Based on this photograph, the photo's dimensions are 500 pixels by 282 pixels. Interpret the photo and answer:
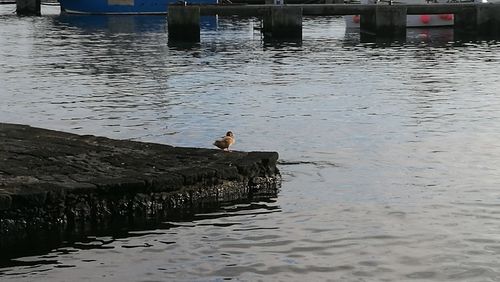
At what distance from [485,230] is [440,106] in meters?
11.7

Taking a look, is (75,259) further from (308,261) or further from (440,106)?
(440,106)

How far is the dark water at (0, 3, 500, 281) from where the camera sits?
1108 centimetres

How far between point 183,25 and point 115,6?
3259cm

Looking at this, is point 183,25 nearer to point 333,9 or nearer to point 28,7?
point 333,9

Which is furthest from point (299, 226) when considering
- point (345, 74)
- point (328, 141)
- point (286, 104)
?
point (345, 74)

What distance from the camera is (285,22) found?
4822cm

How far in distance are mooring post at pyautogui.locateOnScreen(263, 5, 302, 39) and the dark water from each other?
3.94 meters

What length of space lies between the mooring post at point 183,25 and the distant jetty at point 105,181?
31.9 m

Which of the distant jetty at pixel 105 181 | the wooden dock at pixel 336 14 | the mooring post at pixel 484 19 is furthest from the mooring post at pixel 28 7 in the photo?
the distant jetty at pixel 105 181

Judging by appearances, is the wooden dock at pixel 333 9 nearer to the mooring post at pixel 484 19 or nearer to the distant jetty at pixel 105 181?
the mooring post at pixel 484 19

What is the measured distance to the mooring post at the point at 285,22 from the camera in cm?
4791

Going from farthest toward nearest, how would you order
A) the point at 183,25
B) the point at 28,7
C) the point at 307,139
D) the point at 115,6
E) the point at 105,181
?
the point at 28,7 → the point at 115,6 → the point at 183,25 → the point at 307,139 → the point at 105,181

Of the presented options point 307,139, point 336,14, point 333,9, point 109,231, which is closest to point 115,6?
point 333,9

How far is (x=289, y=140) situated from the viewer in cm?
1894
